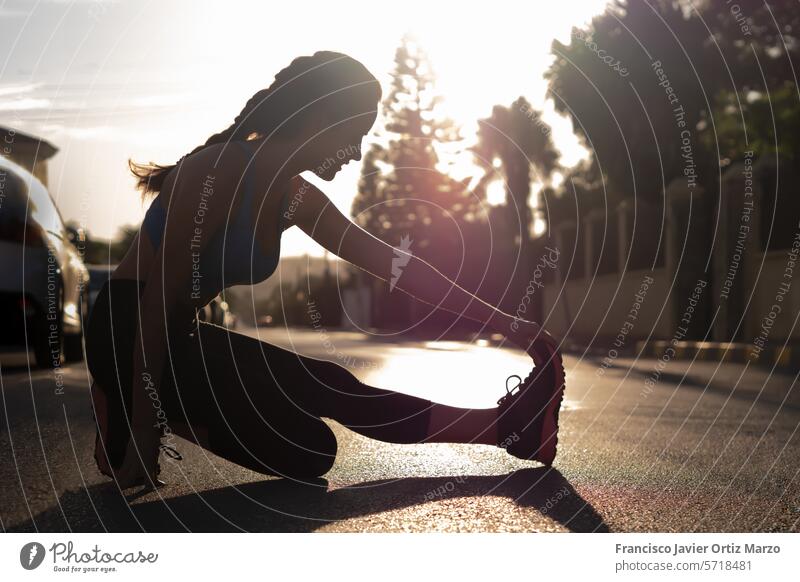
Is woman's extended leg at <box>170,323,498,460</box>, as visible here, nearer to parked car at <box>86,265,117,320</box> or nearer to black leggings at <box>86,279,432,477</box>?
black leggings at <box>86,279,432,477</box>

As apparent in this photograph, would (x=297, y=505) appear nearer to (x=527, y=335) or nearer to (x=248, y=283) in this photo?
(x=248, y=283)

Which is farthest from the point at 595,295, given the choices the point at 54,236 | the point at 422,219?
the point at 54,236

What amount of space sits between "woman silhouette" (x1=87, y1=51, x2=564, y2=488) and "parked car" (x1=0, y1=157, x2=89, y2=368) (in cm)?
612

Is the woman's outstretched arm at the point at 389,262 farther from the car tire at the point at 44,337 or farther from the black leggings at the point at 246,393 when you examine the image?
the car tire at the point at 44,337

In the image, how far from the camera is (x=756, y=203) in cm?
2345

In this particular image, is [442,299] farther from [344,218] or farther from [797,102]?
[797,102]

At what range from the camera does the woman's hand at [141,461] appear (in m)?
3.54

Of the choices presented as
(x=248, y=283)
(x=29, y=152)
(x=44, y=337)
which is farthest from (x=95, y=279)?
(x=248, y=283)

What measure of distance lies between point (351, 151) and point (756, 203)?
2112 centimetres

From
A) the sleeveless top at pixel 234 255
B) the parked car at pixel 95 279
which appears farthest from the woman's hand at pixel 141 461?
the parked car at pixel 95 279

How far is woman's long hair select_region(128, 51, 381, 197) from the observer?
145 inches

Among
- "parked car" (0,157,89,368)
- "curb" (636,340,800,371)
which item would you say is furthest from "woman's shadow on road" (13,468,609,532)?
"curb" (636,340,800,371)

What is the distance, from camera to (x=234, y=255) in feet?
11.9

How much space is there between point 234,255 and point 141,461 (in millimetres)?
719
